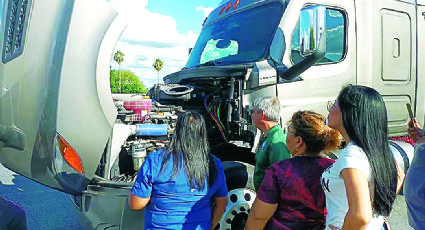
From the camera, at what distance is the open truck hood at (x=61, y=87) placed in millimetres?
2572

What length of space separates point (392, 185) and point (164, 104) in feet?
9.94

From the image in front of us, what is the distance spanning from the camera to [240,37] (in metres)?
4.36

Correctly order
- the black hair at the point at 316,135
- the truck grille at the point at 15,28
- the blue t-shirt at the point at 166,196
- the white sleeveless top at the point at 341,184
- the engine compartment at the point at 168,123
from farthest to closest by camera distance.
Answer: the engine compartment at the point at 168,123 → the truck grille at the point at 15,28 → the blue t-shirt at the point at 166,196 → the black hair at the point at 316,135 → the white sleeveless top at the point at 341,184

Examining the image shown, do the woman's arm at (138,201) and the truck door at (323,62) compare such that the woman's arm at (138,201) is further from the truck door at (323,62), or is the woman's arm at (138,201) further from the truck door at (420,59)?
the truck door at (420,59)

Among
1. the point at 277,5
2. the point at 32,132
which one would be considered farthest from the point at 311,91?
the point at 32,132

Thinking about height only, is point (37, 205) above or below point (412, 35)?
below

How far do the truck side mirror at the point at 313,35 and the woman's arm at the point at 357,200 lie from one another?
1711 millimetres

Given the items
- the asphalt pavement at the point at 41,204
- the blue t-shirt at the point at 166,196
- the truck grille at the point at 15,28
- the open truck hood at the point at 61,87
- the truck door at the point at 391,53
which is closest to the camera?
the blue t-shirt at the point at 166,196

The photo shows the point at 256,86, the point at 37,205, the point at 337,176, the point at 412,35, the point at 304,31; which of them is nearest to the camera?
the point at 337,176

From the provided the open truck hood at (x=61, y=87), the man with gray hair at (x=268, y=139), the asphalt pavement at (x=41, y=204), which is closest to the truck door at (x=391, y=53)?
the man with gray hair at (x=268, y=139)

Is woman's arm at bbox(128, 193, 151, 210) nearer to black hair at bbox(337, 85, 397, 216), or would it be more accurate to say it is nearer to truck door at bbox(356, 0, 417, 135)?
black hair at bbox(337, 85, 397, 216)

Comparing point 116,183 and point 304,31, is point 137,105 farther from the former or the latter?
point 304,31

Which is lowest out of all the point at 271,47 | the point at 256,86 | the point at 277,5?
the point at 256,86

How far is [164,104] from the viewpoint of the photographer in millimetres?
4477
